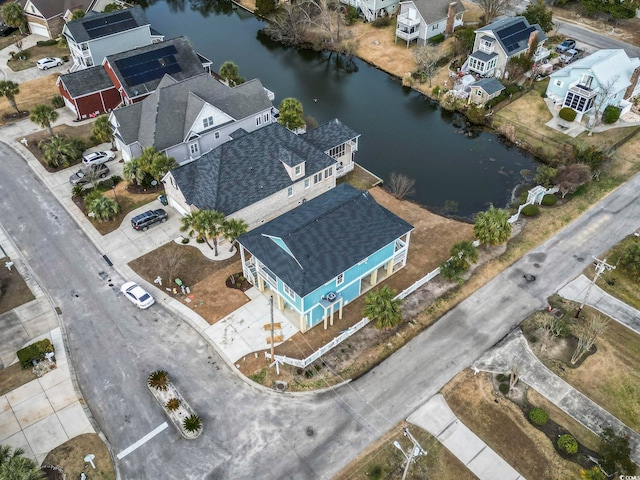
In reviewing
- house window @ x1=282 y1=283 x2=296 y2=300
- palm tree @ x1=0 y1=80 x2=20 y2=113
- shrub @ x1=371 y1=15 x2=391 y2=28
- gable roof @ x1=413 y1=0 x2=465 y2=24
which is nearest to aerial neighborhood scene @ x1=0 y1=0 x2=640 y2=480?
house window @ x1=282 y1=283 x2=296 y2=300

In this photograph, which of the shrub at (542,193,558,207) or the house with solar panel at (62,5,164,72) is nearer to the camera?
the shrub at (542,193,558,207)

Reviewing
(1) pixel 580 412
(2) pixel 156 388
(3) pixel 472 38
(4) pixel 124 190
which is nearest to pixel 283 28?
(3) pixel 472 38

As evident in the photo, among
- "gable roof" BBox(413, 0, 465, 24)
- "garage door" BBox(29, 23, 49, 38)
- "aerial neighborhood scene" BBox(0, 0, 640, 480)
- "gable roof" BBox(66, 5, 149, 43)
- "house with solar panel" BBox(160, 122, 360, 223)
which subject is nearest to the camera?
"aerial neighborhood scene" BBox(0, 0, 640, 480)

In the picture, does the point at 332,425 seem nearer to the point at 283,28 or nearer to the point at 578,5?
the point at 283,28

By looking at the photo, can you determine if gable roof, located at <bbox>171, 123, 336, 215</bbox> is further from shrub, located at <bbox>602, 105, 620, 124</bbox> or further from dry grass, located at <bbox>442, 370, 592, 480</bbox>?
shrub, located at <bbox>602, 105, 620, 124</bbox>

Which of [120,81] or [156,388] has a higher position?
[120,81]

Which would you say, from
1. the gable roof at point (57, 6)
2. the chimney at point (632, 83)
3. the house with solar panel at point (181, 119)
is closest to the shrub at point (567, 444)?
the house with solar panel at point (181, 119)

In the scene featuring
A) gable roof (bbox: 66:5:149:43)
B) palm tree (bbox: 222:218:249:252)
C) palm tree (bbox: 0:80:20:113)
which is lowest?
palm tree (bbox: 0:80:20:113)
